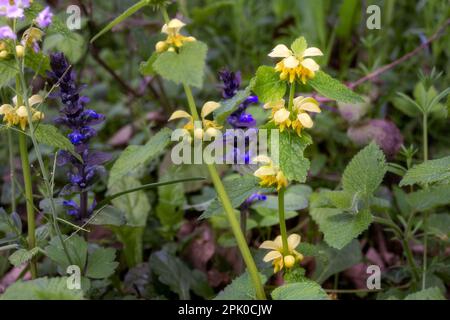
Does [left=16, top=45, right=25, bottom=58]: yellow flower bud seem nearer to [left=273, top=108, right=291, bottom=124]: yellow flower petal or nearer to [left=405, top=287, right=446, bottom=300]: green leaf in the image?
[left=273, top=108, right=291, bottom=124]: yellow flower petal

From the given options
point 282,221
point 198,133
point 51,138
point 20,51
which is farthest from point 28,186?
point 282,221

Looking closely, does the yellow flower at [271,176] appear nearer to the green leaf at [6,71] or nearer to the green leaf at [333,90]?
the green leaf at [333,90]

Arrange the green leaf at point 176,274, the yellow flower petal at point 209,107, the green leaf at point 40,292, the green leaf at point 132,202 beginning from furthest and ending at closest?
the green leaf at point 132,202, the green leaf at point 176,274, the yellow flower petal at point 209,107, the green leaf at point 40,292

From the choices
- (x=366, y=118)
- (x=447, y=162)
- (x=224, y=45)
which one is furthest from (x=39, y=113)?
→ (x=224, y=45)

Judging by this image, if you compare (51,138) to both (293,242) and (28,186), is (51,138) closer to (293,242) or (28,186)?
(28,186)

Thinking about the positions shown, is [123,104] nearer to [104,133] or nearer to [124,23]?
[104,133]

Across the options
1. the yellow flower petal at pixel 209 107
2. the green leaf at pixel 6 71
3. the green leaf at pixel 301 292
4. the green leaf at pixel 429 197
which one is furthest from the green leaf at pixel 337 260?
the green leaf at pixel 6 71
